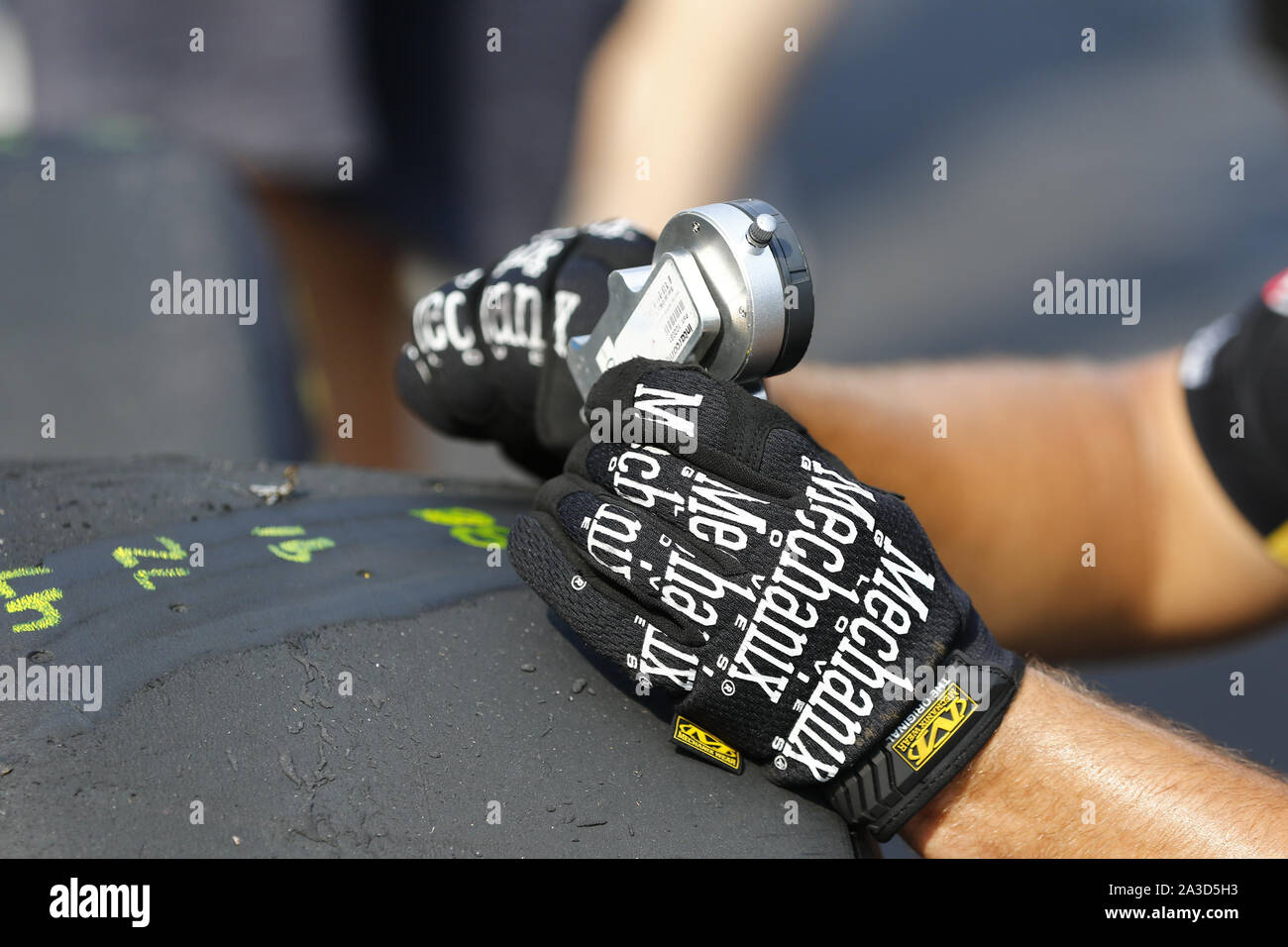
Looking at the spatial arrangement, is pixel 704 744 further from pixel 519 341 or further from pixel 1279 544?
pixel 1279 544

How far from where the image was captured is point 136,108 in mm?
1833

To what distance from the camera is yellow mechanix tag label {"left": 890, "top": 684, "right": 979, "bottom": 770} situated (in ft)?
1.77

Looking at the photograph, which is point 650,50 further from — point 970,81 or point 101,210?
point 101,210

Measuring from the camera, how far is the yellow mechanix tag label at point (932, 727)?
0.54 meters

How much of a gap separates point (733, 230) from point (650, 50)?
1.54 metres

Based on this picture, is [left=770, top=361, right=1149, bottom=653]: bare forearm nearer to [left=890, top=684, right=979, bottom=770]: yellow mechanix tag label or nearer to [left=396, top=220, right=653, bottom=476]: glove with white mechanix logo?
[left=396, top=220, right=653, bottom=476]: glove with white mechanix logo

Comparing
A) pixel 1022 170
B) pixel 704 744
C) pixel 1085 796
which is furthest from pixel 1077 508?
pixel 1022 170

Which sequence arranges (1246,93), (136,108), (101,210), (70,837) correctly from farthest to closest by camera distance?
(1246,93) → (136,108) → (101,210) → (70,837)

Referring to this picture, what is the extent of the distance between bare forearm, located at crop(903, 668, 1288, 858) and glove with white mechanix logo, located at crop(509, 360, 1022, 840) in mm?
39

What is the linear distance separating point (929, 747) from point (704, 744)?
0.12 metres

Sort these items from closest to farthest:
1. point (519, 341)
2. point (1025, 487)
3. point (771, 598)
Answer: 1. point (771, 598)
2. point (519, 341)
3. point (1025, 487)

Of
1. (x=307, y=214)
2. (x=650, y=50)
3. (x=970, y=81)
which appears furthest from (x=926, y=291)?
(x=307, y=214)

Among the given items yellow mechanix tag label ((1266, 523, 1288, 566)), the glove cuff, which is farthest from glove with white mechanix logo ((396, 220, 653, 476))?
yellow mechanix tag label ((1266, 523, 1288, 566))

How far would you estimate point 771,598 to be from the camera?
51 centimetres
